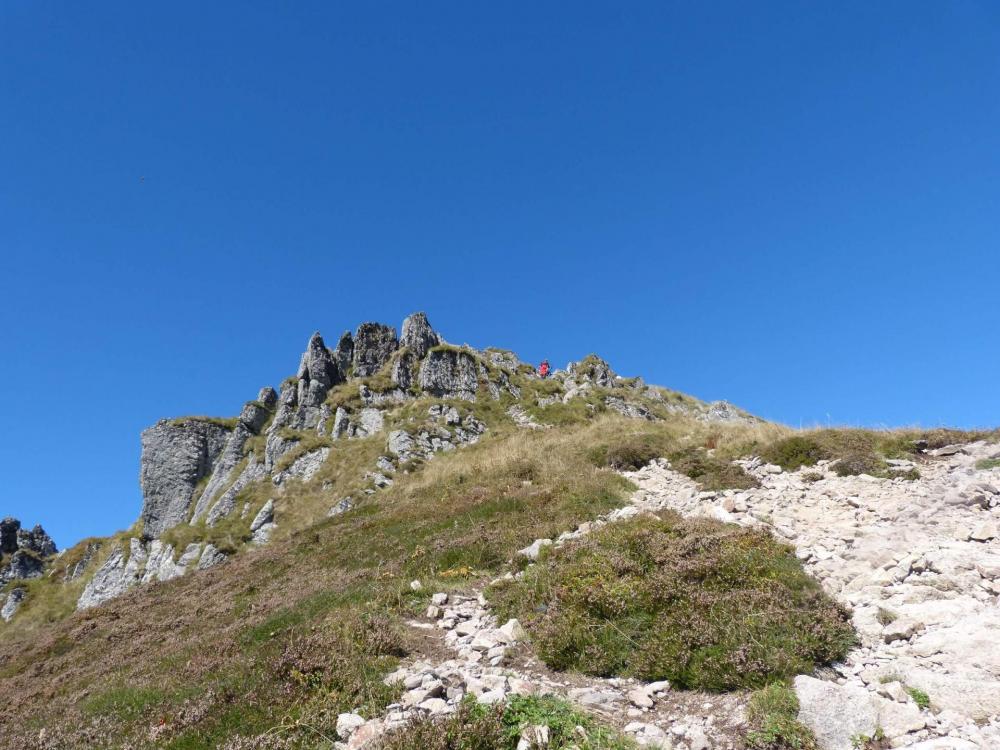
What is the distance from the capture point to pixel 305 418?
52938 millimetres

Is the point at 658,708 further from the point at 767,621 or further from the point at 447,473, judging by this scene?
the point at 447,473


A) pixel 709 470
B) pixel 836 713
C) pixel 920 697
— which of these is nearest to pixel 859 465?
pixel 709 470

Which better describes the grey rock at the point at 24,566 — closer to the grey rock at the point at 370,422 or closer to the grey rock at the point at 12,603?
the grey rock at the point at 12,603

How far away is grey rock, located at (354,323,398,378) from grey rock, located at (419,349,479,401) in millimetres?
9344

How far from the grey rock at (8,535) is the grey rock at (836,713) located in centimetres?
9588

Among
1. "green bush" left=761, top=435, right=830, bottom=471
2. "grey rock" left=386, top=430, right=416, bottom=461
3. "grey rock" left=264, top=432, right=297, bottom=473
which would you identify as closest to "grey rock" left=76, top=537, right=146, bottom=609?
"grey rock" left=264, top=432, right=297, bottom=473

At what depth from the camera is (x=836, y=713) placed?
654 cm

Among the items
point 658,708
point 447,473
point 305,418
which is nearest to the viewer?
point 658,708

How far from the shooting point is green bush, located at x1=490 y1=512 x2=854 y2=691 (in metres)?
8.02

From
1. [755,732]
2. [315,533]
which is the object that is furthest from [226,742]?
[315,533]

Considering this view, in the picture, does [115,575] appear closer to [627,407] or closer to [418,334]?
[418,334]

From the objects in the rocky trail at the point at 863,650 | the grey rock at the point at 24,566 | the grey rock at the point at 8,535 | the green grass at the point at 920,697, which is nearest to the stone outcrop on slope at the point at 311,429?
the rocky trail at the point at 863,650

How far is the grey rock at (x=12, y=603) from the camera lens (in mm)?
50000

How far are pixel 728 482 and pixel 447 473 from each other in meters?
15.6
